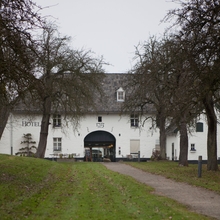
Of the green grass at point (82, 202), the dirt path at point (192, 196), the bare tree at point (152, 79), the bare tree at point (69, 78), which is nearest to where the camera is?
the green grass at point (82, 202)

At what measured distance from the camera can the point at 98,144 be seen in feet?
194

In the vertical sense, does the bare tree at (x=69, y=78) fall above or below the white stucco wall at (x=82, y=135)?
above

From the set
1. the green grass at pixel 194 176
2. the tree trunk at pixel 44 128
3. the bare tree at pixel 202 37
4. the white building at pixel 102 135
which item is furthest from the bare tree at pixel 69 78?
the white building at pixel 102 135

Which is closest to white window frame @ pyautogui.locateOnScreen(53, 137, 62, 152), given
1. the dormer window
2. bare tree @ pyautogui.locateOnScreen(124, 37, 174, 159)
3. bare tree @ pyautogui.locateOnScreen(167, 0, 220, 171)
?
the dormer window

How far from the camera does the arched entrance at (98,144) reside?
5853 cm

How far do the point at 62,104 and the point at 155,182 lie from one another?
17.4 metres

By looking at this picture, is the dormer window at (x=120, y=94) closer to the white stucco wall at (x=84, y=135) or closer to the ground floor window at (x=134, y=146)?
the white stucco wall at (x=84, y=135)

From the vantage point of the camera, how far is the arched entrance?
192 ft

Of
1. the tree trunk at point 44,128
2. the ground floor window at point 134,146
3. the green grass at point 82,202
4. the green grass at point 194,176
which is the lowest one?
the green grass at point 194,176

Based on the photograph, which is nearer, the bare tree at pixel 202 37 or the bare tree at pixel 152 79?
the bare tree at pixel 202 37

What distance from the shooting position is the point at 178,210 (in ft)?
38.9

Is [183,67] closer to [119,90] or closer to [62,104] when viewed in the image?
[62,104]

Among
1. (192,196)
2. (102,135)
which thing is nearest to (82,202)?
(192,196)

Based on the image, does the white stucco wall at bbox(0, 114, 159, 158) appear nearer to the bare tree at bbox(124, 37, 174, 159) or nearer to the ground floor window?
the ground floor window
